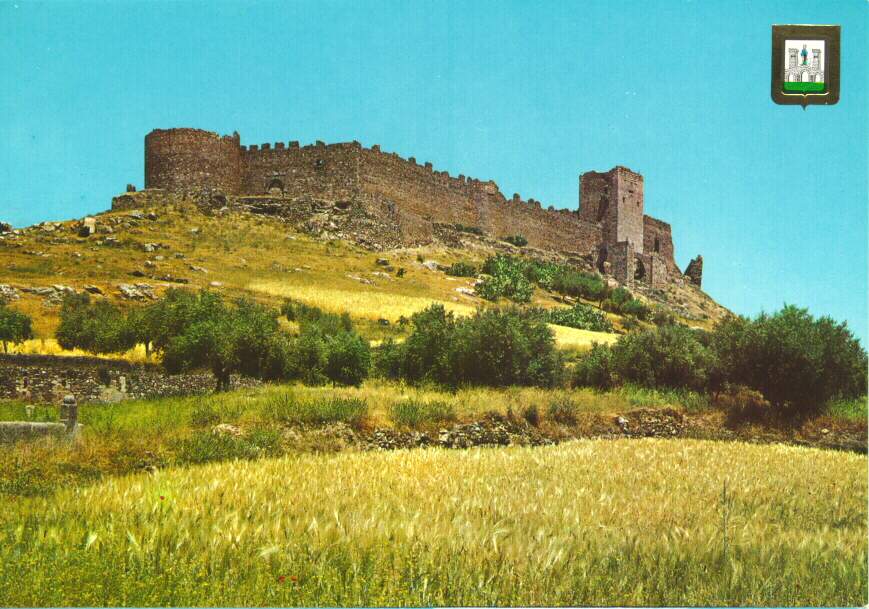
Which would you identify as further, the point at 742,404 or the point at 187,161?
the point at 187,161

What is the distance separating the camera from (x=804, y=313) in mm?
16812

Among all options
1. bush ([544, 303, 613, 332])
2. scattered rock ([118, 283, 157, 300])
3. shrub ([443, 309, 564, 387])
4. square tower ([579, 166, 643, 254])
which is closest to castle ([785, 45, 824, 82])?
shrub ([443, 309, 564, 387])

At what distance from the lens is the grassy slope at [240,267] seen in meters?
22.7

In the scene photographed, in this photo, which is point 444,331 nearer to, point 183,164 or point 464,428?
point 464,428

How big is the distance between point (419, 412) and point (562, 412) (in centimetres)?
335

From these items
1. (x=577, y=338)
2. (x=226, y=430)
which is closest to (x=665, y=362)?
(x=577, y=338)

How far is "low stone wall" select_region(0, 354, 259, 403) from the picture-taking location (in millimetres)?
13430

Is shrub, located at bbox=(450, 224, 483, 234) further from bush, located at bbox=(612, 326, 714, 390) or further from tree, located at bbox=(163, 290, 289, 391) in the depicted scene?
tree, located at bbox=(163, 290, 289, 391)

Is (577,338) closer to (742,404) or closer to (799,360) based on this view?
(742,404)

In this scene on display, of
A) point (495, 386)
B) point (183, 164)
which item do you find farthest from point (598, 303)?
point (495, 386)

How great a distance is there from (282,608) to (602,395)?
1285 cm

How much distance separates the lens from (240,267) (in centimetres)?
2983

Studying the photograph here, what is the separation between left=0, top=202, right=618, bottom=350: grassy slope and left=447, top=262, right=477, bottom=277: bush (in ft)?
3.73

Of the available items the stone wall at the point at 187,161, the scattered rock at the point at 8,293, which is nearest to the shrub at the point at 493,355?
the scattered rock at the point at 8,293
